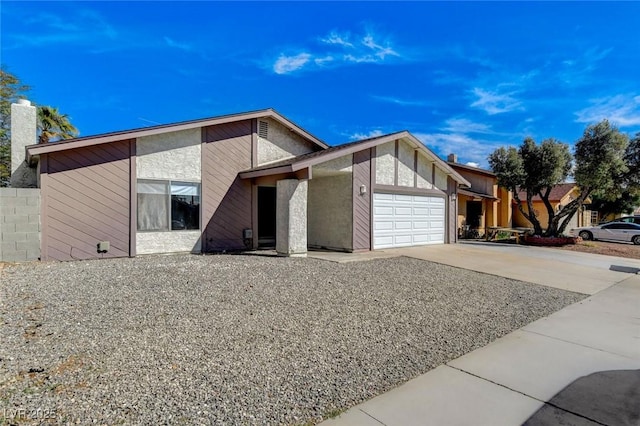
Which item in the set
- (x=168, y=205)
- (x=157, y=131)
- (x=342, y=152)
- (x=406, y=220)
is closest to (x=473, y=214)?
(x=406, y=220)

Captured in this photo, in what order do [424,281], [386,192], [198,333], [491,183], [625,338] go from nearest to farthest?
[198,333]
[625,338]
[424,281]
[386,192]
[491,183]

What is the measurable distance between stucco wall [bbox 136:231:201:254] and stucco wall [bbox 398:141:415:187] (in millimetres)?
8187

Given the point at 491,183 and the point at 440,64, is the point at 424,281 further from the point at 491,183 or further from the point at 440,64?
the point at 491,183

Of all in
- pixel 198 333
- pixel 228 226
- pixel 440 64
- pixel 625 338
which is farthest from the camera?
pixel 440 64

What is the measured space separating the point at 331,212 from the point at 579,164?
1369 centimetres

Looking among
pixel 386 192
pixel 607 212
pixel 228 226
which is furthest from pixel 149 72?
pixel 607 212

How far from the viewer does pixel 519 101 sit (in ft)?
67.6

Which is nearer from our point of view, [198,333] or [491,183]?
[198,333]

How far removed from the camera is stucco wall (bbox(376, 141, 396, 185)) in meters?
13.2

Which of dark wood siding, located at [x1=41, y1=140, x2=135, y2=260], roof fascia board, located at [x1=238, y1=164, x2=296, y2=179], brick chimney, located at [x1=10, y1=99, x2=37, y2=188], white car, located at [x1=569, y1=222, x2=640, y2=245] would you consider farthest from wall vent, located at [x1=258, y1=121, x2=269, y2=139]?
white car, located at [x1=569, y1=222, x2=640, y2=245]

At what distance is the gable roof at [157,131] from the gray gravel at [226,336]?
Answer: 3.14 metres

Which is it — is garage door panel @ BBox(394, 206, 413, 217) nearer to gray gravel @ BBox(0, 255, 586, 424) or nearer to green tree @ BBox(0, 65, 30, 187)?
gray gravel @ BBox(0, 255, 586, 424)

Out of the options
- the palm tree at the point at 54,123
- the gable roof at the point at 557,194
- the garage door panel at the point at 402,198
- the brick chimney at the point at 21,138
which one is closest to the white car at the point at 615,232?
the gable roof at the point at 557,194

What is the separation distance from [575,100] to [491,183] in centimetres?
681
